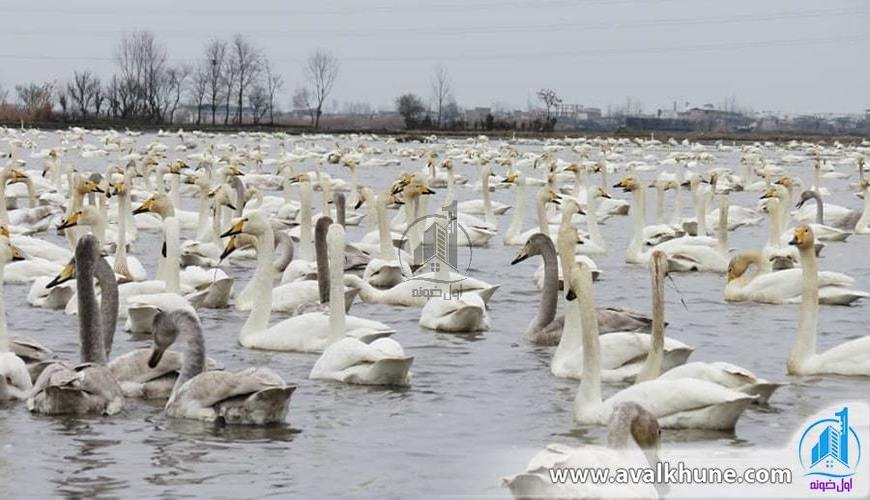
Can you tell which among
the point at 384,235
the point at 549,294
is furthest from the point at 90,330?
the point at 384,235

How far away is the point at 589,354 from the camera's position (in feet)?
31.3

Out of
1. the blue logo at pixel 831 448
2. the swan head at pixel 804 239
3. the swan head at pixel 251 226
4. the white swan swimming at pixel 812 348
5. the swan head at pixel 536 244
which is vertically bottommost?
the blue logo at pixel 831 448

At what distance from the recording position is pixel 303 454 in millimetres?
8953

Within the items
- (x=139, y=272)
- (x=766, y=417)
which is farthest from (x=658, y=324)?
(x=139, y=272)

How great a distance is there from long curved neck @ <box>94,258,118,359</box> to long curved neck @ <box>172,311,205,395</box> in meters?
1.24

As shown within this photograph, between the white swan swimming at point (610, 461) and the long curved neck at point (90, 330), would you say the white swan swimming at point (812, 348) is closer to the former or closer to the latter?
the white swan swimming at point (610, 461)

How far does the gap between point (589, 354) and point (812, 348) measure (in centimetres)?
288

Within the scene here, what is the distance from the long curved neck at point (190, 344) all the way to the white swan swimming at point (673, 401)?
2.36 metres

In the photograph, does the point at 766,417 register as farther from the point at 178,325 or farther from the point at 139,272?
the point at 139,272

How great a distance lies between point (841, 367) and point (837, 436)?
2.31m

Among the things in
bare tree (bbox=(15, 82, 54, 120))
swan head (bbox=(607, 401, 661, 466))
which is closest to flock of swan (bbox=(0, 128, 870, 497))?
swan head (bbox=(607, 401, 661, 466))

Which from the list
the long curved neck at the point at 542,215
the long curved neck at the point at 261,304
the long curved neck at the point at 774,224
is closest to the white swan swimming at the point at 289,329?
the long curved neck at the point at 261,304

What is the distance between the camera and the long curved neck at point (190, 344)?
9852mm

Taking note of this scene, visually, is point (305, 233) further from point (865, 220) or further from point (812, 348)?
point (865, 220)
